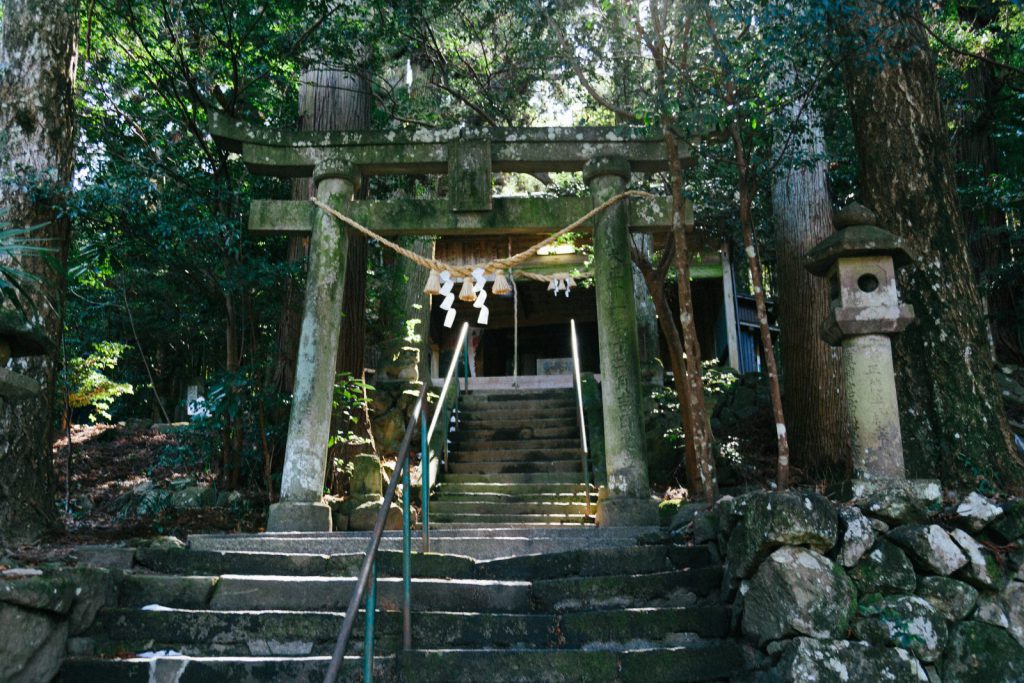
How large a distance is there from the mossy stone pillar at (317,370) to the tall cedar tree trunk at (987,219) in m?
9.30

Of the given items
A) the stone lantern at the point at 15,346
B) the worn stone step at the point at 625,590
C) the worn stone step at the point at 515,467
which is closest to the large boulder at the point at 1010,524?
the worn stone step at the point at 625,590

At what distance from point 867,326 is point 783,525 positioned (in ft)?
4.94

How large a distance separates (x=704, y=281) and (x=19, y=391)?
14938mm

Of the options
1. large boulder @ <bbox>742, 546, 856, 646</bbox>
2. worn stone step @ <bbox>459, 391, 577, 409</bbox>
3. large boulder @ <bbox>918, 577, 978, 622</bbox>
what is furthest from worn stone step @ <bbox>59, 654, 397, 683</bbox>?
worn stone step @ <bbox>459, 391, 577, 409</bbox>

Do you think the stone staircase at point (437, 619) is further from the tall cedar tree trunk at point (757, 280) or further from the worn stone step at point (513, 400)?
the worn stone step at point (513, 400)

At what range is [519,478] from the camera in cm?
905

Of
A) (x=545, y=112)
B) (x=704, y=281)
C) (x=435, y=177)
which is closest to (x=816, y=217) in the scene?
(x=545, y=112)

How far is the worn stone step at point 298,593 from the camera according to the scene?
14.3 ft

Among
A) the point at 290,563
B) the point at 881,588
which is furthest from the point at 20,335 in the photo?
the point at 881,588

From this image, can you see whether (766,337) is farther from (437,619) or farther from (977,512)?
(437,619)

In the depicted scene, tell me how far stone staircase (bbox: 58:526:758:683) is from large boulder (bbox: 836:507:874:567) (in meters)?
0.72

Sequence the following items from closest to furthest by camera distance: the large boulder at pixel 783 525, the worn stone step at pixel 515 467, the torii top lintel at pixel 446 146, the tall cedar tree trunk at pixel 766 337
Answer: the large boulder at pixel 783 525, the tall cedar tree trunk at pixel 766 337, the torii top lintel at pixel 446 146, the worn stone step at pixel 515 467

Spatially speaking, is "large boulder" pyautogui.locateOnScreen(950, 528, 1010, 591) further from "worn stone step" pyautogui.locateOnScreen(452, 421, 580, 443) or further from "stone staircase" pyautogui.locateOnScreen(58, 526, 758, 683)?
"worn stone step" pyautogui.locateOnScreen(452, 421, 580, 443)

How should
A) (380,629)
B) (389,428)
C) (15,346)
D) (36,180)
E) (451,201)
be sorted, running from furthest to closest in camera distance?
(389,428), (451,201), (36,180), (380,629), (15,346)
